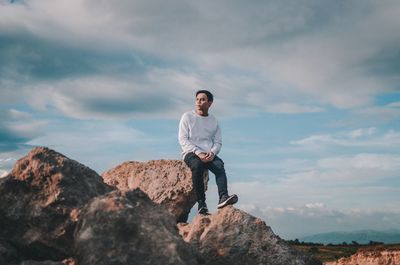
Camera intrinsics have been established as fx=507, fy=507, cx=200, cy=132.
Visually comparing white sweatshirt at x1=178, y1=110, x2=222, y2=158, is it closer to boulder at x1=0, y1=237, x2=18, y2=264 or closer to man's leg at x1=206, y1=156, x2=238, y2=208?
man's leg at x1=206, y1=156, x2=238, y2=208

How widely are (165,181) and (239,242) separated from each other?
24.1 feet

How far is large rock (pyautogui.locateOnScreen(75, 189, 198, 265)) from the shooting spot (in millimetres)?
8094

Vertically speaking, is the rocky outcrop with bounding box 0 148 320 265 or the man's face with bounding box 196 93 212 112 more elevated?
the man's face with bounding box 196 93 212 112

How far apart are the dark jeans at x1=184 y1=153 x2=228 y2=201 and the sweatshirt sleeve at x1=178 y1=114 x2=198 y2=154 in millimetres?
203

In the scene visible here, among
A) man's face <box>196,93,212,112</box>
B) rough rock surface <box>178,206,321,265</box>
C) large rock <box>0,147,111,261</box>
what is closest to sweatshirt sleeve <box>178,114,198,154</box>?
man's face <box>196,93,212,112</box>

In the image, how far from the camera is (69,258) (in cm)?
934

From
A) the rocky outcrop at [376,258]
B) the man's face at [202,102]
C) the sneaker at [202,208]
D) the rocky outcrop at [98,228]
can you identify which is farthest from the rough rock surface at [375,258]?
the man's face at [202,102]

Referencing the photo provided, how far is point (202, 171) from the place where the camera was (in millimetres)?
15469

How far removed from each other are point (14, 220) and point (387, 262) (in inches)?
578

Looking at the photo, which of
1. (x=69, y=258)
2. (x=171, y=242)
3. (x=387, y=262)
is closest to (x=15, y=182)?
(x=69, y=258)

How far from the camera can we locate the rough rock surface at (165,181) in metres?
17.7

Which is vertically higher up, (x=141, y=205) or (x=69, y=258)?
(x=141, y=205)

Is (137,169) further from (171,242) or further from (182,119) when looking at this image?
(171,242)

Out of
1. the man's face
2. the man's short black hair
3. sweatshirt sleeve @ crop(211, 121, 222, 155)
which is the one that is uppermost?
the man's short black hair
